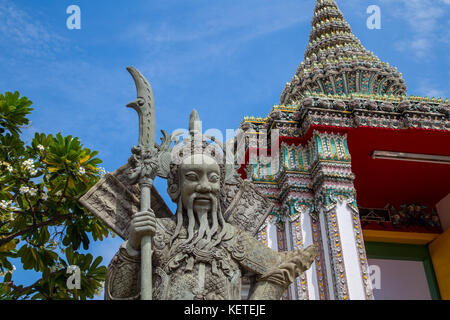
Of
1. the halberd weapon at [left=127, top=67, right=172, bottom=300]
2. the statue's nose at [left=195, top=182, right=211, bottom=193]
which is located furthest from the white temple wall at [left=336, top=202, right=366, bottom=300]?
the halberd weapon at [left=127, top=67, right=172, bottom=300]

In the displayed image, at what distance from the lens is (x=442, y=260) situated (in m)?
10.5

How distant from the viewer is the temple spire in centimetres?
1066

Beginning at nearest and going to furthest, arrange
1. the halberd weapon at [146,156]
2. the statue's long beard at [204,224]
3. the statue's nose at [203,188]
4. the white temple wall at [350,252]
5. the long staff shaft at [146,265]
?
the long staff shaft at [146,265] < the halberd weapon at [146,156] < the statue's long beard at [204,224] < the statue's nose at [203,188] < the white temple wall at [350,252]

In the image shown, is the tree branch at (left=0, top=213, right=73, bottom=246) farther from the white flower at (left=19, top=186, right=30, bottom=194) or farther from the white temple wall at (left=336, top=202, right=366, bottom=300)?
the white temple wall at (left=336, top=202, right=366, bottom=300)

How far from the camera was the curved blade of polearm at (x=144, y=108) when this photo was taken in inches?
156

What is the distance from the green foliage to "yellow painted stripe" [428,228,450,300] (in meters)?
7.18

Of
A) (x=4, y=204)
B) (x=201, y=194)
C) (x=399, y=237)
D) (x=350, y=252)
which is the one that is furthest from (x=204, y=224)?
(x=399, y=237)

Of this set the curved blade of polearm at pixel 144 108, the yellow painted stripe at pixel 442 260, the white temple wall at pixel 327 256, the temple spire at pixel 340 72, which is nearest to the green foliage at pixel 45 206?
the curved blade of polearm at pixel 144 108

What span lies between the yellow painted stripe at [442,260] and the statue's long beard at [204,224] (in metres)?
7.83

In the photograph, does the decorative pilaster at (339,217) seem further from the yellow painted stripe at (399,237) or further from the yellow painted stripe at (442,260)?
the yellow painted stripe at (442,260)

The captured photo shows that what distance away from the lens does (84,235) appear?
5.98 meters

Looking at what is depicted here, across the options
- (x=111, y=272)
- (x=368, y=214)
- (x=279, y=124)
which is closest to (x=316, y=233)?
(x=279, y=124)

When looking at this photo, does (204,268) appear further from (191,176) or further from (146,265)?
(191,176)

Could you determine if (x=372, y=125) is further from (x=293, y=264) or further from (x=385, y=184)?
(x=293, y=264)
